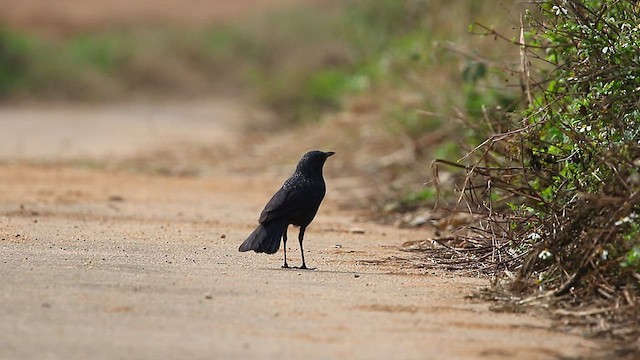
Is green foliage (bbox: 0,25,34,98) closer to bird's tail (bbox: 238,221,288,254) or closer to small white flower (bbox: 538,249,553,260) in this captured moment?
bird's tail (bbox: 238,221,288,254)

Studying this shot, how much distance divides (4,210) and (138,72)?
79.0 ft

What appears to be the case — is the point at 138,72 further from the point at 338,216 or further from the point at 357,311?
the point at 357,311

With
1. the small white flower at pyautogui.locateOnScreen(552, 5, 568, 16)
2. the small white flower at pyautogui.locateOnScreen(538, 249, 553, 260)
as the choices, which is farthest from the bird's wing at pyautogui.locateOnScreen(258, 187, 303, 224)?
the small white flower at pyautogui.locateOnScreen(552, 5, 568, 16)

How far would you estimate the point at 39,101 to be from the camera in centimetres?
2952

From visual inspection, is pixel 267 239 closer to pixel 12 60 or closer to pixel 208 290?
pixel 208 290

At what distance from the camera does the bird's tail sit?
7.96 m

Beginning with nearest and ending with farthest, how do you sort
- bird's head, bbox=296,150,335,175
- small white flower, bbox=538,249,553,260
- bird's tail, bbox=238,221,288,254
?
small white flower, bbox=538,249,553,260
bird's tail, bbox=238,221,288,254
bird's head, bbox=296,150,335,175

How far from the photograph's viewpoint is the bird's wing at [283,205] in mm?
8195

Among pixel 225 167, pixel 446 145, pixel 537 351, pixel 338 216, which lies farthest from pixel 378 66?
pixel 537 351

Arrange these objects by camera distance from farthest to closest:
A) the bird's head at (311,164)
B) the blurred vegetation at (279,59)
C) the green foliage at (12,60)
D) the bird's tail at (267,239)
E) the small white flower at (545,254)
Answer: the green foliage at (12,60)
the blurred vegetation at (279,59)
the bird's head at (311,164)
the bird's tail at (267,239)
the small white flower at (545,254)

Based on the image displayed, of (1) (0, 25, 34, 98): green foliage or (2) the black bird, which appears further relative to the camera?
(1) (0, 25, 34, 98): green foliage

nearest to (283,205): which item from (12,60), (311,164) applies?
(311,164)

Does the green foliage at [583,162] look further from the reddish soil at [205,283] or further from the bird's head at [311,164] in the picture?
the bird's head at [311,164]

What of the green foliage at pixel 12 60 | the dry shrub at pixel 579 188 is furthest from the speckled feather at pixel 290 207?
the green foliage at pixel 12 60
